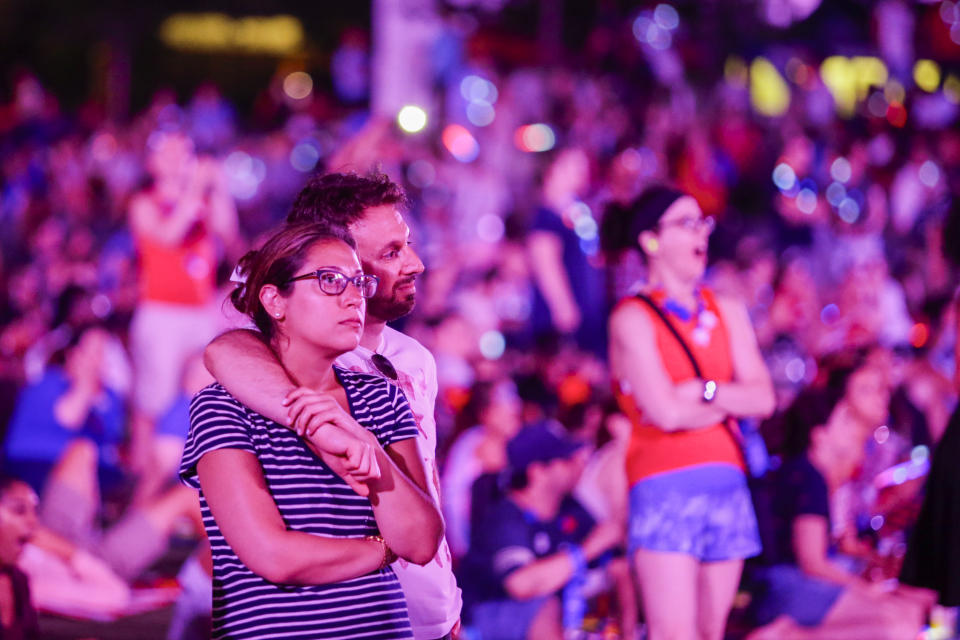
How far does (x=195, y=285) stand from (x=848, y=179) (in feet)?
31.2

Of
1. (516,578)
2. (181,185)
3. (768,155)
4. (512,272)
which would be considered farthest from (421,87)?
(516,578)

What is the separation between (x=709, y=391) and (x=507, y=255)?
7.47 metres

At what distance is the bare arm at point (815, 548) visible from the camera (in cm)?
598

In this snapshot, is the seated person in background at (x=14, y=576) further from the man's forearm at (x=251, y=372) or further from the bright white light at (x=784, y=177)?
the bright white light at (x=784, y=177)

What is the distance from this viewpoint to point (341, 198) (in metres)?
3.09

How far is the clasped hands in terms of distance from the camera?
244 cm

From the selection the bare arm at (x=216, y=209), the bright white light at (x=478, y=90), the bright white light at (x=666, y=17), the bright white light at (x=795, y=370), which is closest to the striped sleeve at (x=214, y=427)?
the bare arm at (x=216, y=209)

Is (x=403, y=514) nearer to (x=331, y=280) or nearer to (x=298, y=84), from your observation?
(x=331, y=280)

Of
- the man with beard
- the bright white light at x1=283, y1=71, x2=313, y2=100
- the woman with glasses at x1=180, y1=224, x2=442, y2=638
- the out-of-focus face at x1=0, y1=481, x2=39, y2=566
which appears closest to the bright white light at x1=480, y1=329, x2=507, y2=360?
the out-of-focus face at x1=0, y1=481, x2=39, y2=566

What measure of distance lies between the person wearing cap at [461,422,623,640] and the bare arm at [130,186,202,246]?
319 centimetres

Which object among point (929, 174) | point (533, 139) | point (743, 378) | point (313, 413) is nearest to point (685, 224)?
point (743, 378)

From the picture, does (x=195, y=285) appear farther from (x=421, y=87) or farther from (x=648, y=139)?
(x=648, y=139)

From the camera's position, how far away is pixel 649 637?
166 inches

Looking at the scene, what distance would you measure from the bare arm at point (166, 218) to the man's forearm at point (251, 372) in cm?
557
